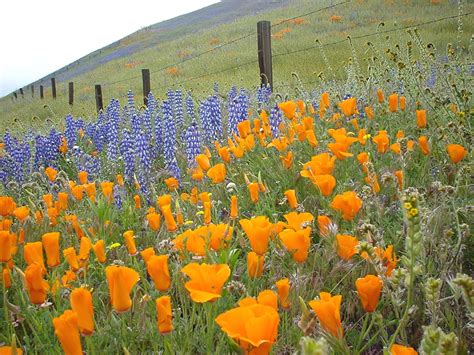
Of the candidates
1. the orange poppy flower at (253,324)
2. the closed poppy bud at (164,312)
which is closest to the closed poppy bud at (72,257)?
the closed poppy bud at (164,312)

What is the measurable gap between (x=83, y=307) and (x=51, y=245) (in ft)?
1.80

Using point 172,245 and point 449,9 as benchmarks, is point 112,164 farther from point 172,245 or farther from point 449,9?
point 449,9

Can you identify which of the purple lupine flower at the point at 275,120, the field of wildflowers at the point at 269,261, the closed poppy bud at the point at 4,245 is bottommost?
the field of wildflowers at the point at 269,261

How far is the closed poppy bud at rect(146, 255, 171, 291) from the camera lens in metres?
1.36

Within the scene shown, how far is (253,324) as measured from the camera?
95cm

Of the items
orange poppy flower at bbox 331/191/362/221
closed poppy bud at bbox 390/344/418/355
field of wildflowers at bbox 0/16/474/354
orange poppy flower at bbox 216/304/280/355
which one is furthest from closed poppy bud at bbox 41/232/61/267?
closed poppy bud at bbox 390/344/418/355

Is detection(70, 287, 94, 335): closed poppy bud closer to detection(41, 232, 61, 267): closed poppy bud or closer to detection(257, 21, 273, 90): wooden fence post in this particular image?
detection(41, 232, 61, 267): closed poppy bud

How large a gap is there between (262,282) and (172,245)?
38 centimetres

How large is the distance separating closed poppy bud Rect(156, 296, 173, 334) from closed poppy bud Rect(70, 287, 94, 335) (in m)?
0.17

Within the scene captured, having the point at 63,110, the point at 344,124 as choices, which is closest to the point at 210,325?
the point at 344,124

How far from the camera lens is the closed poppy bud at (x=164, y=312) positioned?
1239 millimetres

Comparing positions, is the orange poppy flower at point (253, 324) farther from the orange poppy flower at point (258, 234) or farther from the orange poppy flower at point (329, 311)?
the orange poppy flower at point (258, 234)

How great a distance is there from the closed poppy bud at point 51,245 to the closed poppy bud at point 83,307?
0.49m

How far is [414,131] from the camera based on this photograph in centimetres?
358
